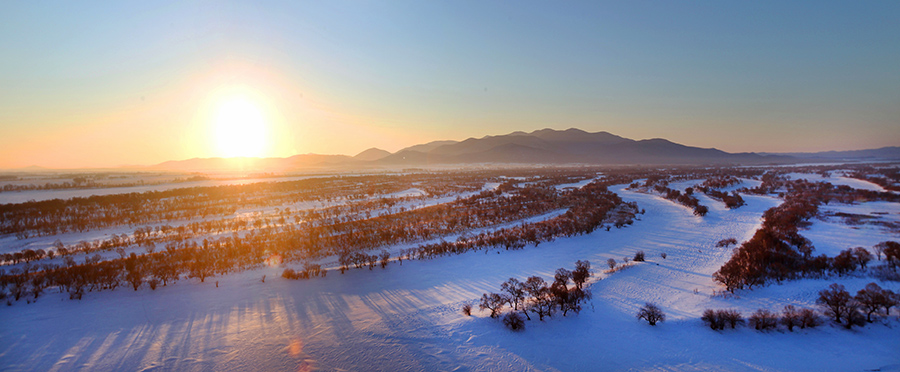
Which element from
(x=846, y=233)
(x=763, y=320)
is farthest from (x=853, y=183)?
(x=763, y=320)

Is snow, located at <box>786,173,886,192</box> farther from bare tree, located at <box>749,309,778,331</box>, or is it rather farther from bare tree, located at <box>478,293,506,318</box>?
bare tree, located at <box>478,293,506,318</box>

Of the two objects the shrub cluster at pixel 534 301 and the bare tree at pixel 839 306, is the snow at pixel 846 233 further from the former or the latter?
the shrub cluster at pixel 534 301

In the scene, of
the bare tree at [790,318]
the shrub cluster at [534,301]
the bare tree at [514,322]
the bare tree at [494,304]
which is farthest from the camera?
the bare tree at [494,304]

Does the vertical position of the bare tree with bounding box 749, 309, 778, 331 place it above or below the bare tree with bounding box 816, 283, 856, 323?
below

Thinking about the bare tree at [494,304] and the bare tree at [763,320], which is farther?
the bare tree at [494,304]

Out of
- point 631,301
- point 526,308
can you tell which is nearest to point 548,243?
point 631,301

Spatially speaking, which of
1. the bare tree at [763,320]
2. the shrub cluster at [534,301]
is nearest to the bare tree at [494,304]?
the shrub cluster at [534,301]

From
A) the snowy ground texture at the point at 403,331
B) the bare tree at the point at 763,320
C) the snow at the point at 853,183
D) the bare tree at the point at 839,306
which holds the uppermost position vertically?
the snow at the point at 853,183

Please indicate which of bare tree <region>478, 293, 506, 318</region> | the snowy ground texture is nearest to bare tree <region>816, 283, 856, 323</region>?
the snowy ground texture

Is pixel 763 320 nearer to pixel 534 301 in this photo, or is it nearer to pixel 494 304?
pixel 534 301
